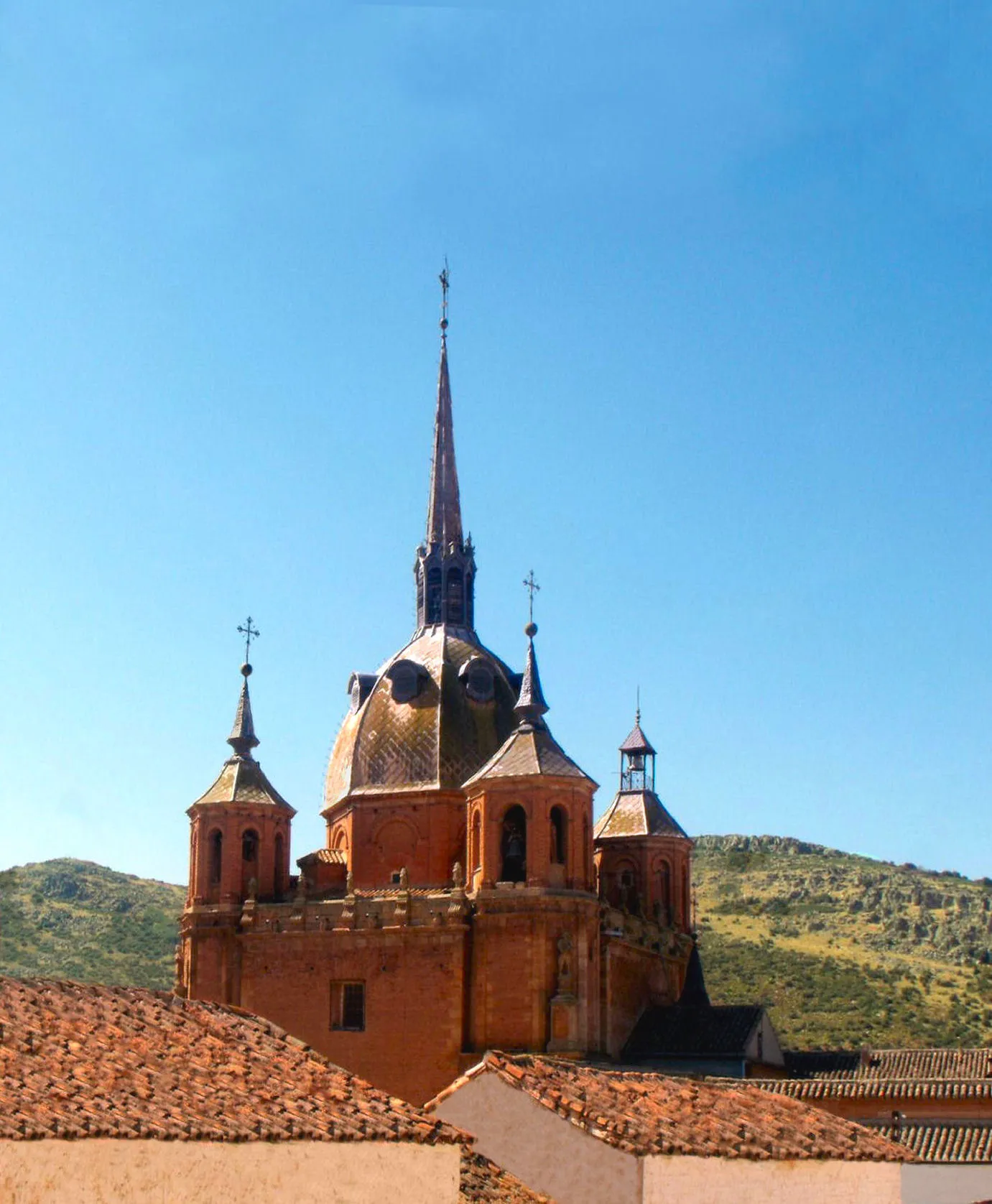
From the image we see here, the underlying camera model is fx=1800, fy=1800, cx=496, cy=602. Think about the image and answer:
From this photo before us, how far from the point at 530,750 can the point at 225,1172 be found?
20515 millimetres

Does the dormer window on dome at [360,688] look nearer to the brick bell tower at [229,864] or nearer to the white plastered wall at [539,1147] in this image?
the brick bell tower at [229,864]

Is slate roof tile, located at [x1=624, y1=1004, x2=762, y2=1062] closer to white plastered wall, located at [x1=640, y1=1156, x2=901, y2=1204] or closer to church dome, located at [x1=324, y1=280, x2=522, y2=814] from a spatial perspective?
church dome, located at [x1=324, y1=280, x2=522, y2=814]

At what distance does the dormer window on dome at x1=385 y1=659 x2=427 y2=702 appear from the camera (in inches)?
1578

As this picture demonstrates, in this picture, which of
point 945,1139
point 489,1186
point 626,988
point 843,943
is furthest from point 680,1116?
point 843,943

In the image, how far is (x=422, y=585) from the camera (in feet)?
141

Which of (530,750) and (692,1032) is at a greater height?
(530,750)

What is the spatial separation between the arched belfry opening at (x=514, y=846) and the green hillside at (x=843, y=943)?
2100cm

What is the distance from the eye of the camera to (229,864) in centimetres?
3794

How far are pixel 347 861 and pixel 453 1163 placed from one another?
21.0 m

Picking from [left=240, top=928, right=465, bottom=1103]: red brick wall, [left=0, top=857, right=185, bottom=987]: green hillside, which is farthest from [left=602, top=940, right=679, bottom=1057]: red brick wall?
[left=0, top=857, right=185, bottom=987]: green hillside

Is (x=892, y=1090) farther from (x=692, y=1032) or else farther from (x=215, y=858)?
(x=215, y=858)

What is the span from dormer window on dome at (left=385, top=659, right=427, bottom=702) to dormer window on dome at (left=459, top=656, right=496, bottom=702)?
0.91 m

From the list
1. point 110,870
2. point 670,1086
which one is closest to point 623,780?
point 670,1086

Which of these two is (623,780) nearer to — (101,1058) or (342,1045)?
(342,1045)
